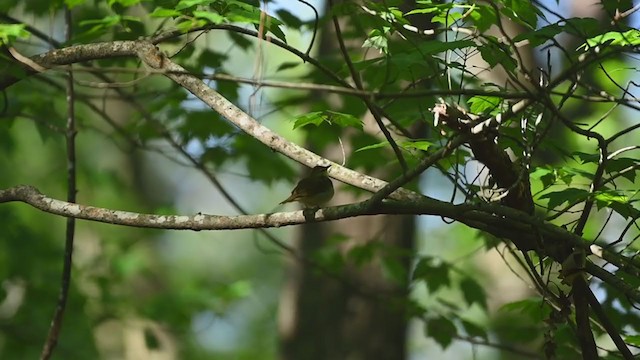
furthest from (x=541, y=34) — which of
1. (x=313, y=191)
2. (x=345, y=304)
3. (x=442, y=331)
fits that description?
(x=345, y=304)

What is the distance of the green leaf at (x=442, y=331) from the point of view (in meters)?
3.82

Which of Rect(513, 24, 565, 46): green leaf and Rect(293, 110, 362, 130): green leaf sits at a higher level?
Rect(513, 24, 565, 46): green leaf

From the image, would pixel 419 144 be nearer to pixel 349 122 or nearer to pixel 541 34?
pixel 349 122

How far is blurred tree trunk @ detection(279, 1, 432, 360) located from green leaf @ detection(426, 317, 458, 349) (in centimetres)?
88

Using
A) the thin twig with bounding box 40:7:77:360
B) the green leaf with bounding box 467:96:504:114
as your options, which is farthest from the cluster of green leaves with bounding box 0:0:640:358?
the thin twig with bounding box 40:7:77:360

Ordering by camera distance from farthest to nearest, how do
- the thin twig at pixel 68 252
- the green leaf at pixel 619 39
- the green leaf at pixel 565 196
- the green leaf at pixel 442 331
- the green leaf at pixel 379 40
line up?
1. the green leaf at pixel 442 331
2. the thin twig at pixel 68 252
3. the green leaf at pixel 379 40
4. the green leaf at pixel 565 196
5. the green leaf at pixel 619 39

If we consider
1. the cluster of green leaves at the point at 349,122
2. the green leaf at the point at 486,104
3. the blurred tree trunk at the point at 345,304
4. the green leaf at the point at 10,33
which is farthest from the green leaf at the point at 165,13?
the blurred tree trunk at the point at 345,304

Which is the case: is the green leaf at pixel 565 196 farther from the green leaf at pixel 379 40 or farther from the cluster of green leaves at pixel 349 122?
the green leaf at pixel 379 40

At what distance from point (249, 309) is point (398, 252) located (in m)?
13.5

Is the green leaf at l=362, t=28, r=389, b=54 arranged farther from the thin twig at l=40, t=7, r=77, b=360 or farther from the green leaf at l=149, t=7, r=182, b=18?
the thin twig at l=40, t=7, r=77, b=360

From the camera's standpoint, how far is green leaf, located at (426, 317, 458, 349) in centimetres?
382

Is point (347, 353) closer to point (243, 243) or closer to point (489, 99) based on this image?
point (489, 99)

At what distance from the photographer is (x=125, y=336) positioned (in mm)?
11773

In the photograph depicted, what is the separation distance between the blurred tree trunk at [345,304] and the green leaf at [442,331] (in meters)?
0.88
